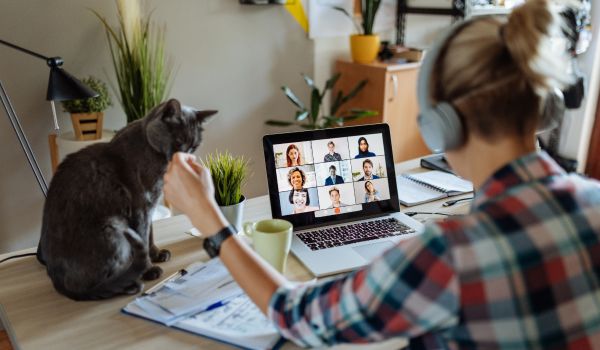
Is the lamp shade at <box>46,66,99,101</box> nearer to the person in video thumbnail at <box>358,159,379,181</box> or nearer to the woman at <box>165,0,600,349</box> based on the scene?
the person in video thumbnail at <box>358,159,379,181</box>

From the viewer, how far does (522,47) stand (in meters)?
0.72

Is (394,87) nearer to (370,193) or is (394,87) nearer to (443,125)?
(370,193)

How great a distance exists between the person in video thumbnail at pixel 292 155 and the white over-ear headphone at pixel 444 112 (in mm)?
583

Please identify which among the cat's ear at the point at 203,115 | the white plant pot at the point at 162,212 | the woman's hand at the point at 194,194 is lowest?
the white plant pot at the point at 162,212

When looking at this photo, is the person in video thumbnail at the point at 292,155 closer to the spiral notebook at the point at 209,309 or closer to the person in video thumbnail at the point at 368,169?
the person in video thumbnail at the point at 368,169

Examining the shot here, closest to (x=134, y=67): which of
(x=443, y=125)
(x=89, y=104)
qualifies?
(x=89, y=104)

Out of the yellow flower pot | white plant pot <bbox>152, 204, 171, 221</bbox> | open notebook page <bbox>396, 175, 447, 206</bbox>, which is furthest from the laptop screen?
the yellow flower pot

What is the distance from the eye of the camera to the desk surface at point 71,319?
3.17ft

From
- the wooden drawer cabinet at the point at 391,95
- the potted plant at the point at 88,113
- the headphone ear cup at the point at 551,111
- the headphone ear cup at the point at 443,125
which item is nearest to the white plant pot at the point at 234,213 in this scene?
the headphone ear cup at the point at 443,125

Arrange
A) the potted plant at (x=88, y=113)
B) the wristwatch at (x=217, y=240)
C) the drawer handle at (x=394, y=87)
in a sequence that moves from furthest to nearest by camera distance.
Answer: the drawer handle at (x=394, y=87)
the potted plant at (x=88, y=113)
the wristwatch at (x=217, y=240)

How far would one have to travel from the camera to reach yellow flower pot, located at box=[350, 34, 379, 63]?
3.31 m

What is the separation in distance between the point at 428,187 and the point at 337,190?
Result: 0.46m

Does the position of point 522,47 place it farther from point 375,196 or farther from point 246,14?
point 246,14

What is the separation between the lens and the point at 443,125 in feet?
2.57
